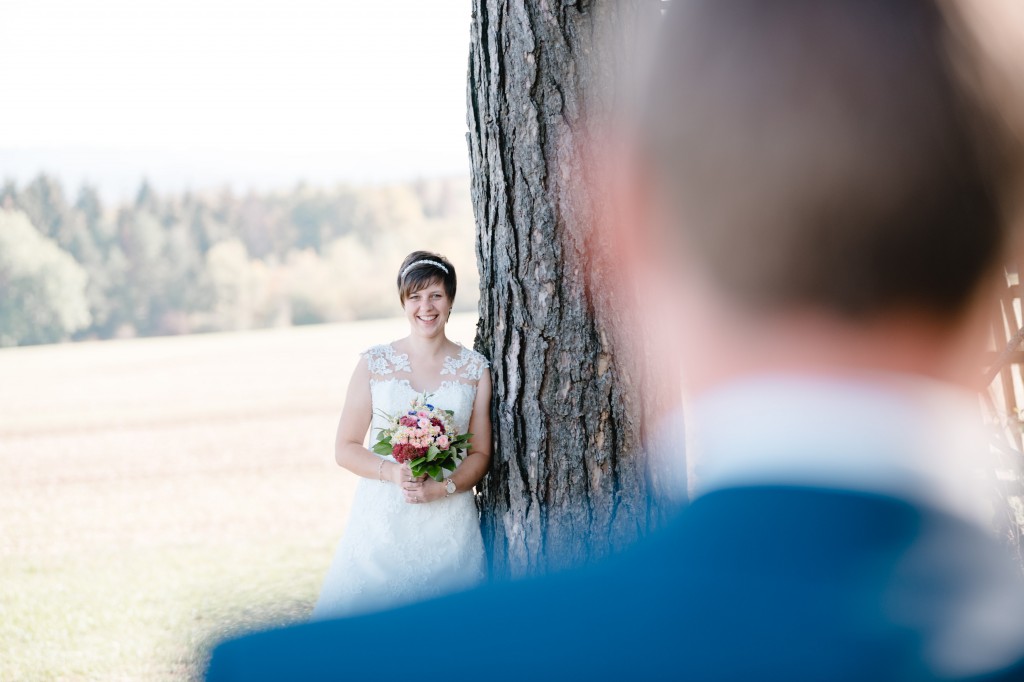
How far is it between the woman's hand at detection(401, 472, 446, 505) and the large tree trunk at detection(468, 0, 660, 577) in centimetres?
30

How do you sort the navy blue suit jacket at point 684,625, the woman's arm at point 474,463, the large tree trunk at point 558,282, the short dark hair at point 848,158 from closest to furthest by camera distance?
the navy blue suit jacket at point 684,625
the short dark hair at point 848,158
the large tree trunk at point 558,282
the woman's arm at point 474,463

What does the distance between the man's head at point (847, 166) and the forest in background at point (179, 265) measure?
4542cm

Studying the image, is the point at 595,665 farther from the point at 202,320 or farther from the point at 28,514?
the point at 202,320

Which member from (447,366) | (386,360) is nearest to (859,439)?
(447,366)

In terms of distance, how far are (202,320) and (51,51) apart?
16.3m

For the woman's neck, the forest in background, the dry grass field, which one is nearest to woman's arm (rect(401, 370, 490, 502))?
the woman's neck

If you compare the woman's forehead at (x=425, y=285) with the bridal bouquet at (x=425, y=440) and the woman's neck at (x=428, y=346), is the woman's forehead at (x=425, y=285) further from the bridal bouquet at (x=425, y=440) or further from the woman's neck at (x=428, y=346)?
the bridal bouquet at (x=425, y=440)

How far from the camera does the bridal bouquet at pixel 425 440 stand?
111 inches

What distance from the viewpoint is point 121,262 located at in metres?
50.8

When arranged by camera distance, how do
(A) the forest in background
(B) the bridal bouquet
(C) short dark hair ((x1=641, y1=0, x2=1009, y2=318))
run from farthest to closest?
(A) the forest in background, (B) the bridal bouquet, (C) short dark hair ((x1=641, y1=0, x2=1009, y2=318))

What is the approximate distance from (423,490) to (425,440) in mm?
238

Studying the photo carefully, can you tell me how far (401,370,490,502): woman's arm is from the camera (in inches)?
116

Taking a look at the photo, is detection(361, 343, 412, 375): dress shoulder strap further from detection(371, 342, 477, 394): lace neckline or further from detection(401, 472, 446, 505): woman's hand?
detection(401, 472, 446, 505): woman's hand

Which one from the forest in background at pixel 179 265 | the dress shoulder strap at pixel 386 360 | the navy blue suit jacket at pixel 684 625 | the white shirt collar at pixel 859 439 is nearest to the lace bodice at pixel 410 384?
the dress shoulder strap at pixel 386 360
